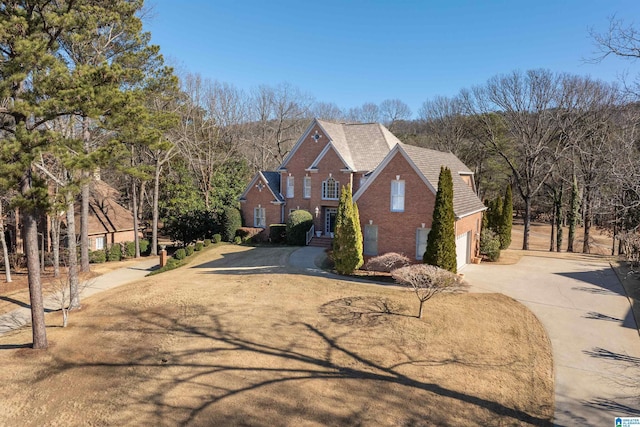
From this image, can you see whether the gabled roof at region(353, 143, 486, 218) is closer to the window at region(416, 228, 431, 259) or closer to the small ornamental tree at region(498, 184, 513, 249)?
the window at region(416, 228, 431, 259)

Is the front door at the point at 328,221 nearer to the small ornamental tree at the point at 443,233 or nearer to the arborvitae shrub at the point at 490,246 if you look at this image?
the arborvitae shrub at the point at 490,246

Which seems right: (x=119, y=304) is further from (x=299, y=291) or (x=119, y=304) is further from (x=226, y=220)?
(x=226, y=220)

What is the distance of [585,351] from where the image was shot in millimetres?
11898

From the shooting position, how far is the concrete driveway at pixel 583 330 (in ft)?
30.4

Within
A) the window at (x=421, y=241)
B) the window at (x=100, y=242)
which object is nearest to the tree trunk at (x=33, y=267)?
the window at (x=421, y=241)

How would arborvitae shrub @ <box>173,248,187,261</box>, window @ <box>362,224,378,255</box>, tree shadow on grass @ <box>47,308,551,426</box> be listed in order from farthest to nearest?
arborvitae shrub @ <box>173,248,187,261</box>
window @ <box>362,224,378,255</box>
tree shadow on grass @ <box>47,308,551,426</box>

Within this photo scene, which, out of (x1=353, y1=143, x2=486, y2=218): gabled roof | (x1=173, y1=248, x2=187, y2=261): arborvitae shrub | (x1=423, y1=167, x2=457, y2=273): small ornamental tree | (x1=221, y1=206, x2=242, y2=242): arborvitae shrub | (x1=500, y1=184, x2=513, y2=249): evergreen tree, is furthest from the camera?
(x1=221, y1=206, x2=242, y2=242): arborvitae shrub

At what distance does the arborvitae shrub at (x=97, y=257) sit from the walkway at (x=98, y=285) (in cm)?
338

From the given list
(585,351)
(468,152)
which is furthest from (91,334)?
(468,152)

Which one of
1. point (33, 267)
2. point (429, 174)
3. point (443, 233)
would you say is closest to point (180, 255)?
point (33, 267)

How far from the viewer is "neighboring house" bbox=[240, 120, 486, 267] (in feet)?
69.5

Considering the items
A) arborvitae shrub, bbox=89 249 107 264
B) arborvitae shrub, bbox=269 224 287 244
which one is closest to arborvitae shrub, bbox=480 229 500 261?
arborvitae shrub, bbox=269 224 287 244

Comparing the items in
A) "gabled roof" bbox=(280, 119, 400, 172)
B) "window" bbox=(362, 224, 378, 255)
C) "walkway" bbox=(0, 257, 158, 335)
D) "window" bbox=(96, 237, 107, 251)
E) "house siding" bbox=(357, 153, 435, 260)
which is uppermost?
"gabled roof" bbox=(280, 119, 400, 172)

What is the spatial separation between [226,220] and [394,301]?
2228 cm
